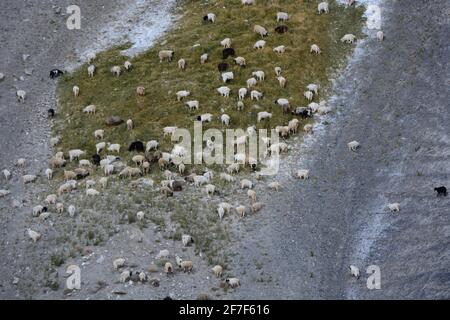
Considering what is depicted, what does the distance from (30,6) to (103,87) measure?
1169cm

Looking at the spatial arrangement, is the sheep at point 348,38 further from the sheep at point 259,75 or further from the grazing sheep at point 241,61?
the grazing sheep at point 241,61

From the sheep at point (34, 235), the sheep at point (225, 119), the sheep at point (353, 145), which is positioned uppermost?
the sheep at point (225, 119)

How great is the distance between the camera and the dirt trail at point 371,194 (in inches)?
1329

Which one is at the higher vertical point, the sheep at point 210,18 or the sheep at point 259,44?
the sheep at point 210,18

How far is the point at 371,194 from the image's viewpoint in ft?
128

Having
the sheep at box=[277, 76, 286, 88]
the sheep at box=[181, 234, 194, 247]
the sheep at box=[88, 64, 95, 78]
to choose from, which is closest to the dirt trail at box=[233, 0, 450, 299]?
the sheep at box=[181, 234, 194, 247]

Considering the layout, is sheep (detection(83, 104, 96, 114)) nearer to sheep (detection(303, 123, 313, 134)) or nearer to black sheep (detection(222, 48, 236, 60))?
black sheep (detection(222, 48, 236, 60))

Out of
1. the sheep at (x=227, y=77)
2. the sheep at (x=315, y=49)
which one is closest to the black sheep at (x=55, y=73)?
the sheep at (x=227, y=77)

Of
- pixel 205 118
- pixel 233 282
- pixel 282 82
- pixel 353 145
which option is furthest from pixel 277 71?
pixel 233 282

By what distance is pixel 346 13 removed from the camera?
53.1 metres

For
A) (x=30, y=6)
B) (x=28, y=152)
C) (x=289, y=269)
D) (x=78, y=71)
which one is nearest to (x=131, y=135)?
(x=28, y=152)

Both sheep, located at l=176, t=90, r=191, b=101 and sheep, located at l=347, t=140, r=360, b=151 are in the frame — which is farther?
sheep, located at l=176, t=90, r=191, b=101

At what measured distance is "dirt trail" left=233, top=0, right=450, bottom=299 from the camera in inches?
1329
